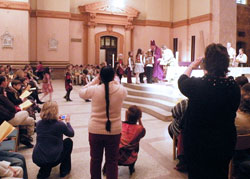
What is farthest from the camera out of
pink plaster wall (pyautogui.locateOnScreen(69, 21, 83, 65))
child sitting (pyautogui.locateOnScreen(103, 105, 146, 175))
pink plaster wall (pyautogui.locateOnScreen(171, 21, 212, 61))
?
pink plaster wall (pyautogui.locateOnScreen(69, 21, 83, 65))

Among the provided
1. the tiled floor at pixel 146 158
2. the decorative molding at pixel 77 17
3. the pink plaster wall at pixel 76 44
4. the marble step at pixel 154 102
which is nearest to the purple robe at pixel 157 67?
the marble step at pixel 154 102

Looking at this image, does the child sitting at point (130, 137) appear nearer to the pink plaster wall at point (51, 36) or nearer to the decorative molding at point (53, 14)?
the pink plaster wall at point (51, 36)

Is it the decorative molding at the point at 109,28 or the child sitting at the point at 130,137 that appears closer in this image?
the child sitting at the point at 130,137

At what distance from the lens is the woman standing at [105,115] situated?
2.53 m

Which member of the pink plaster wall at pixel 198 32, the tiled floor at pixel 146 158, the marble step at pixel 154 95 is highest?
the pink plaster wall at pixel 198 32

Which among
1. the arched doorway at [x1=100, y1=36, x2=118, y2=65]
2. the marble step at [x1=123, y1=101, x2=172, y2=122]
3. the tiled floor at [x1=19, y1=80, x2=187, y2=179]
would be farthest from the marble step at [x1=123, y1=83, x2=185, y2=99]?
the arched doorway at [x1=100, y1=36, x2=118, y2=65]

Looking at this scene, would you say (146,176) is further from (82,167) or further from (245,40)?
→ (245,40)

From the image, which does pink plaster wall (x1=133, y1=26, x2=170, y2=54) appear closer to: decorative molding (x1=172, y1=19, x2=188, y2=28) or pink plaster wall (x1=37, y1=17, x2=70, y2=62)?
decorative molding (x1=172, y1=19, x2=188, y2=28)

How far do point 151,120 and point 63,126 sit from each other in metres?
3.86

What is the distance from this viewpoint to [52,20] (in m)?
16.5

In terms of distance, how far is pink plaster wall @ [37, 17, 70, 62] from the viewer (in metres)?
16.4

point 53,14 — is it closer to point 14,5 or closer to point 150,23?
point 14,5

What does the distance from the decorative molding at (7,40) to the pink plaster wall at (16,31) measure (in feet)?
0.55

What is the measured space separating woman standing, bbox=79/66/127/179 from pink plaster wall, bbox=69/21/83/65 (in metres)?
15.6
